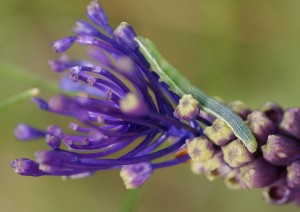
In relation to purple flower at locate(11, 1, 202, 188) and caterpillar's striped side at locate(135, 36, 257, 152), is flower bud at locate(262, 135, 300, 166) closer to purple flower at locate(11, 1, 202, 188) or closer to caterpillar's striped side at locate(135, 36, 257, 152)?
caterpillar's striped side at locate(135, 36, 257, 152)

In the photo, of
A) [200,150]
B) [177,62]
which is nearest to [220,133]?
[200,150]

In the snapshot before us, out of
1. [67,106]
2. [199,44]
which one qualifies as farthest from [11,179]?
[67,106]

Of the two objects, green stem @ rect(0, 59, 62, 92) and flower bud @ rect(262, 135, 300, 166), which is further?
green stem @ rect(0, 59, 62, 92)

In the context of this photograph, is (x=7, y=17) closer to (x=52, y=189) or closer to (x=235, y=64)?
(x=52, y=189)

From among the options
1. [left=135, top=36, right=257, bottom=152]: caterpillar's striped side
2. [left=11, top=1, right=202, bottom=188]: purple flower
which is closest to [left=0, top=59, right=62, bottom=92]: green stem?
[left=11, top=1, right=202, bottom=188]: purple flower

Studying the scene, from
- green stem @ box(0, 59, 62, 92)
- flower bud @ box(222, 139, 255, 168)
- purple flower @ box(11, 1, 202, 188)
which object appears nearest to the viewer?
Result: purple flower @ box(11, 1, 202, 188)

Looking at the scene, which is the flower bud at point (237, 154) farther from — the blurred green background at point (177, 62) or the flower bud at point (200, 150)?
the blurred green background at point (177, 62)

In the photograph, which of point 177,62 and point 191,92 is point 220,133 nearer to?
point 191,92
